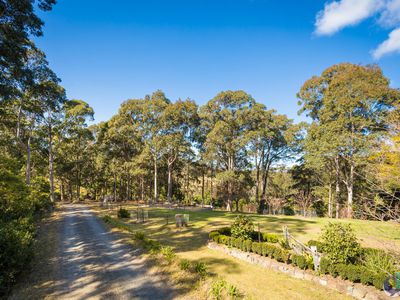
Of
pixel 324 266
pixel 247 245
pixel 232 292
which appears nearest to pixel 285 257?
pixel 324 266

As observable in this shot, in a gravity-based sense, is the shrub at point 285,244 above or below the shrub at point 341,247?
below

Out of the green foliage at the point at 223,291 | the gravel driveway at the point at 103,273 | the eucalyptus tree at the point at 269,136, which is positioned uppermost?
the eucalyptus tree at the point at 269,136

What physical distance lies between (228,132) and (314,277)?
2097cm

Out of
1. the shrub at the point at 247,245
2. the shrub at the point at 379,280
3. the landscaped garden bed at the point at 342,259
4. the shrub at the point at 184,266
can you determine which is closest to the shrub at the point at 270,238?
the landscaped garden bed at the point at 342,259

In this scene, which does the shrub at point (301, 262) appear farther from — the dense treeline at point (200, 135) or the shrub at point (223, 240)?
the dense treeline at point (200, 135)

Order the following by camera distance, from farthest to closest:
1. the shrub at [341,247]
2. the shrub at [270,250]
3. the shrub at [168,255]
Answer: the shrub at [270,250], the shrub at [168,255], the shrub at [341,247]

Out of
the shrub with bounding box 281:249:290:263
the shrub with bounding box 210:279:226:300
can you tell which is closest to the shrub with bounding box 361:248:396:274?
the shrub with bounding box 281:249:290:263

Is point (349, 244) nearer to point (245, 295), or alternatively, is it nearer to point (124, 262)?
point (245, 295)

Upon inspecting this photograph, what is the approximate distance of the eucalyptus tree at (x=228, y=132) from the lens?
2677 cm

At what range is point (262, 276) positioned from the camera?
313 inches

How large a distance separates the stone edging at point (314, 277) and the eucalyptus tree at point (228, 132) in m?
16.6

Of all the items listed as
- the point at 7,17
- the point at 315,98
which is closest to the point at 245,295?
the point at 7,17

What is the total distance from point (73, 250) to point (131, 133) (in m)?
22.6

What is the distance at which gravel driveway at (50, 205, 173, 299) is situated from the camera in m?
6.46
